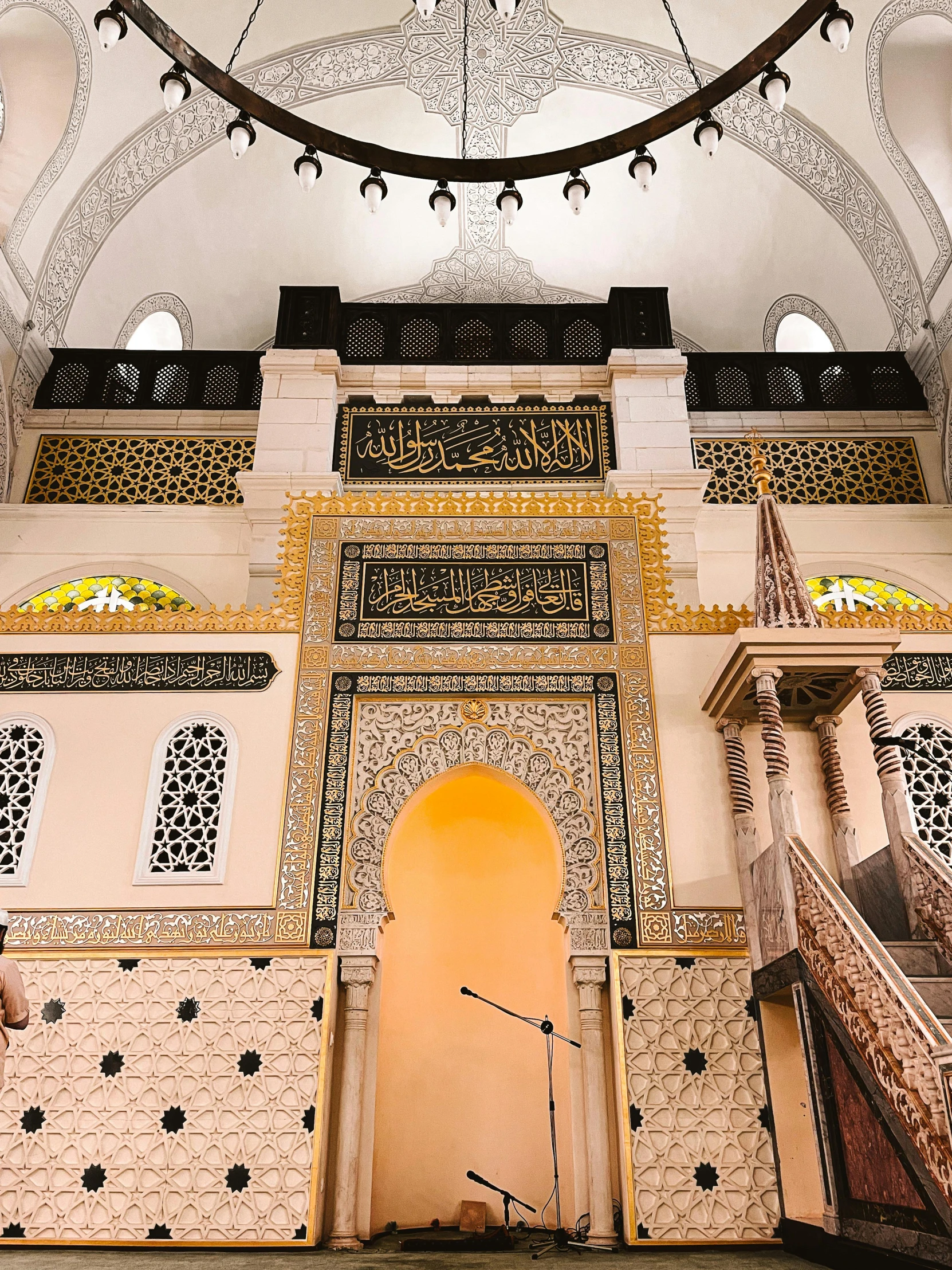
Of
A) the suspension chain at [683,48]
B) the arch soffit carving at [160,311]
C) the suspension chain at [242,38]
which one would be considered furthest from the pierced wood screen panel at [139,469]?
the suspension chain at [683,48]

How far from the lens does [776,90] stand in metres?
4.05

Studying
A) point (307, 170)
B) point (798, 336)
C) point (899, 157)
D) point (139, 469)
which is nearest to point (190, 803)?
point (307, 170)

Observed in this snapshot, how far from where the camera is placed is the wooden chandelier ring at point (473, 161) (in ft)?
13.1

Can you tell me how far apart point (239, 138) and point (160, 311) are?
408cm

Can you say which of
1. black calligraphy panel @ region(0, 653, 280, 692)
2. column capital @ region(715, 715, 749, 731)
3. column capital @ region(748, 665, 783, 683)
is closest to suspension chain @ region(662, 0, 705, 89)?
column capital @ region(748, 665, 783, 683)

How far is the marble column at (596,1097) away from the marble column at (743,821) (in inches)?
27.4

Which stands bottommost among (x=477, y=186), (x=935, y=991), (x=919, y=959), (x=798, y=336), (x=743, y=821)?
(x=935, y=991)

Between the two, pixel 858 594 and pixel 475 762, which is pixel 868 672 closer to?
pixel 475 762

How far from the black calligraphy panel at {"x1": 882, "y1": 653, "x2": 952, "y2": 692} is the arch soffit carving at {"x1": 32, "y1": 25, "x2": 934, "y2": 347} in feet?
10.7

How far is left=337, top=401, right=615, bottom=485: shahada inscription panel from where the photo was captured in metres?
6.16

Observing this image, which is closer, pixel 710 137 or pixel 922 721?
pixel 710 137

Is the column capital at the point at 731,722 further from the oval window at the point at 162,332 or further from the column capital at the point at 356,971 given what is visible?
the oval window at the point at 162,332

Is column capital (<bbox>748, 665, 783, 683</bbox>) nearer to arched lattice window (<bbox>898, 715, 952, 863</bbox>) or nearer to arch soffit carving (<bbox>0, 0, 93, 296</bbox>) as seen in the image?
arched lattice window (<bbox>898, 715, 952, 863</bbox>)

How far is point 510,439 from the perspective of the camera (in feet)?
20.6
